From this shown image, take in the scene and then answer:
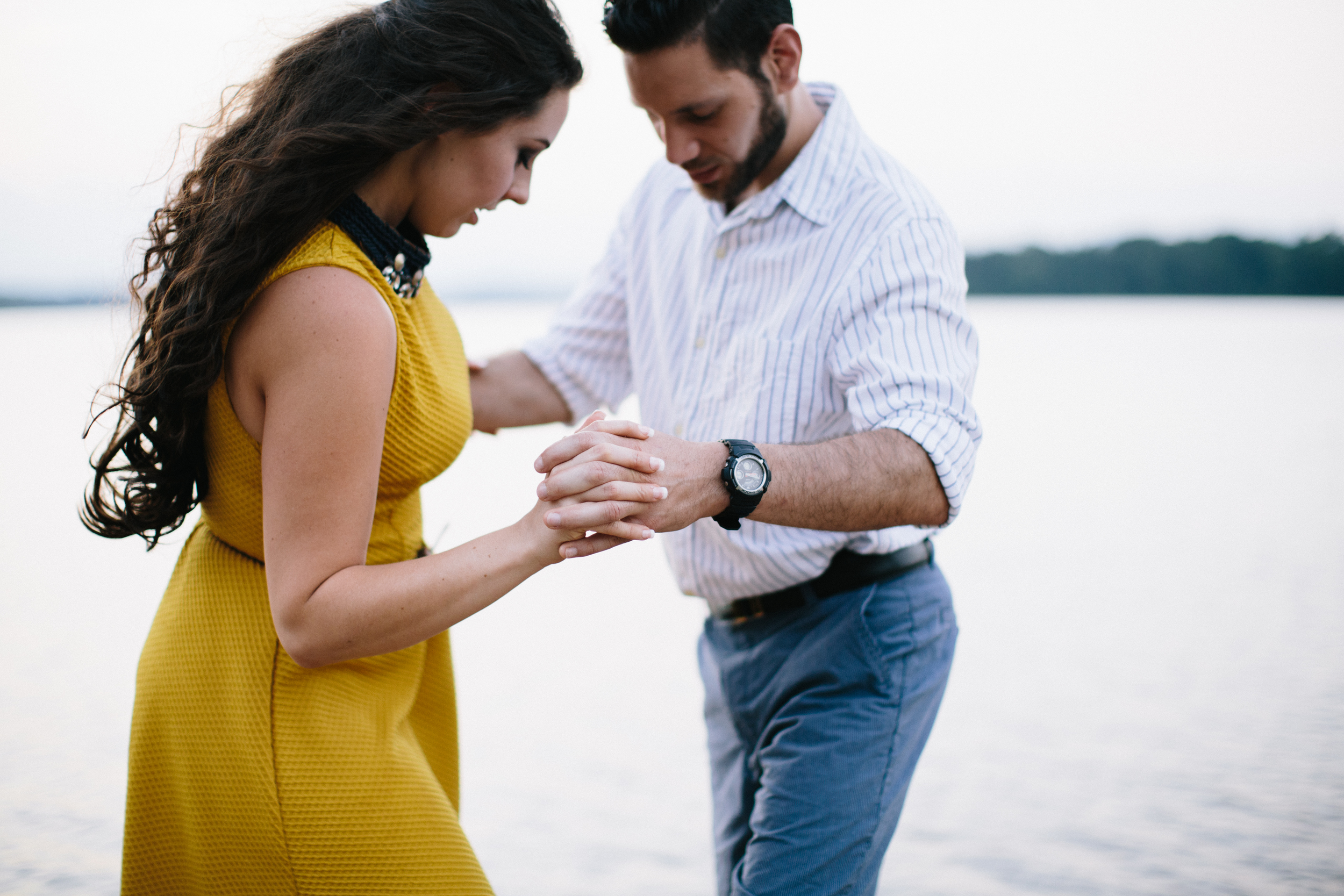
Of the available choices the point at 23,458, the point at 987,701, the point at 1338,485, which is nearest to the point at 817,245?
the point at 987,701

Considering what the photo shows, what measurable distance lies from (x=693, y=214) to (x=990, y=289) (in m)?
13.4

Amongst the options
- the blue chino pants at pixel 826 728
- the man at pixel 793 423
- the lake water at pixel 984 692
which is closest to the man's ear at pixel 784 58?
the man at pixel 793 423

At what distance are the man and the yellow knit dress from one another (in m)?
0.29

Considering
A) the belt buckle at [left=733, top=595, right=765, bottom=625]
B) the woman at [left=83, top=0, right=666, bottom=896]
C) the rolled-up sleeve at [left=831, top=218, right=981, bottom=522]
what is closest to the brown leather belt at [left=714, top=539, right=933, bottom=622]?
the belt buckle at [left=733, top=595, right=765, bottom=625]

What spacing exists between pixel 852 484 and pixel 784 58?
0.92 m

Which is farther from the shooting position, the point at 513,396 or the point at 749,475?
the point at 513,396

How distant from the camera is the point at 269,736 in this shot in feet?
4.11

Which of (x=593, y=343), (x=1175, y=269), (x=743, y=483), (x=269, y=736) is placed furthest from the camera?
(x=1175, y=269)

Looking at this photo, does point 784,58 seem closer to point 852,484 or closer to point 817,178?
point 817,178

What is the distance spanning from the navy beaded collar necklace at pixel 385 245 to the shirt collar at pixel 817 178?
27.4 inches

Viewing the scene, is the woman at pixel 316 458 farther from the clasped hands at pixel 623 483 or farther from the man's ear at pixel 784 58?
the man's ear at pixel 784 58

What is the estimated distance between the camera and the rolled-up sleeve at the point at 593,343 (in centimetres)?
212

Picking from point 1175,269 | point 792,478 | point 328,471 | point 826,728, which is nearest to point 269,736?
point 328,471

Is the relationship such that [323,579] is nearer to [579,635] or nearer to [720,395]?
[720,395]
